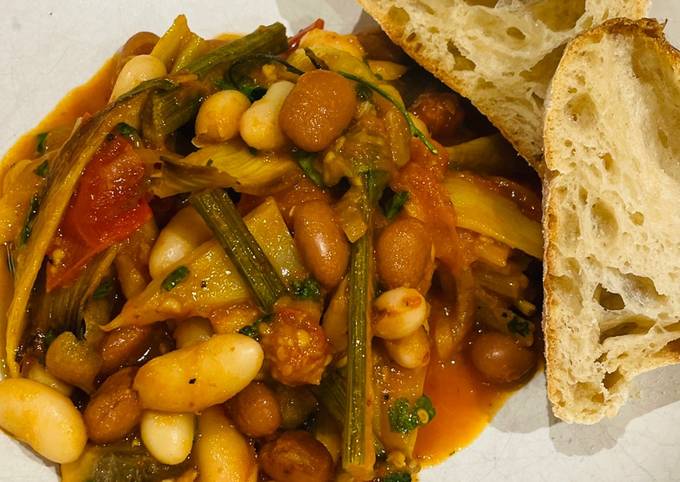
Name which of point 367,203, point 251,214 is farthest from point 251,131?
point 367,203

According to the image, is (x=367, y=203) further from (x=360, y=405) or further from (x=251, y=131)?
(x=360, y=405)

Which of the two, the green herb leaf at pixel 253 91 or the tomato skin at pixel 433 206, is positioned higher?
the green herb leaf at pixel 253 91

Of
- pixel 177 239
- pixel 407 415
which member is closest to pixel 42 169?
pixel 177 239

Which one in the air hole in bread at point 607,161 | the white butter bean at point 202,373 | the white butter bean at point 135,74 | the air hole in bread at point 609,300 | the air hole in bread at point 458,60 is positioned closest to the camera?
the white butter bean at point 202,373

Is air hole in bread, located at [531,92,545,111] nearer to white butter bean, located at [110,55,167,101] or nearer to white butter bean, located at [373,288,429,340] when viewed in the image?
white butter bean, located at [373,288,429,340]

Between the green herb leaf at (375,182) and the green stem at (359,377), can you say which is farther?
the green herb leaf at (375,182)

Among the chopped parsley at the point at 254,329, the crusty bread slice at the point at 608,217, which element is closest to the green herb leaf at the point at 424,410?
the crusty bread slice at the point at 608,217

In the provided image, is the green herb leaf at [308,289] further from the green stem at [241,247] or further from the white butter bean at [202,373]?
the white butter bean at [202,373]
